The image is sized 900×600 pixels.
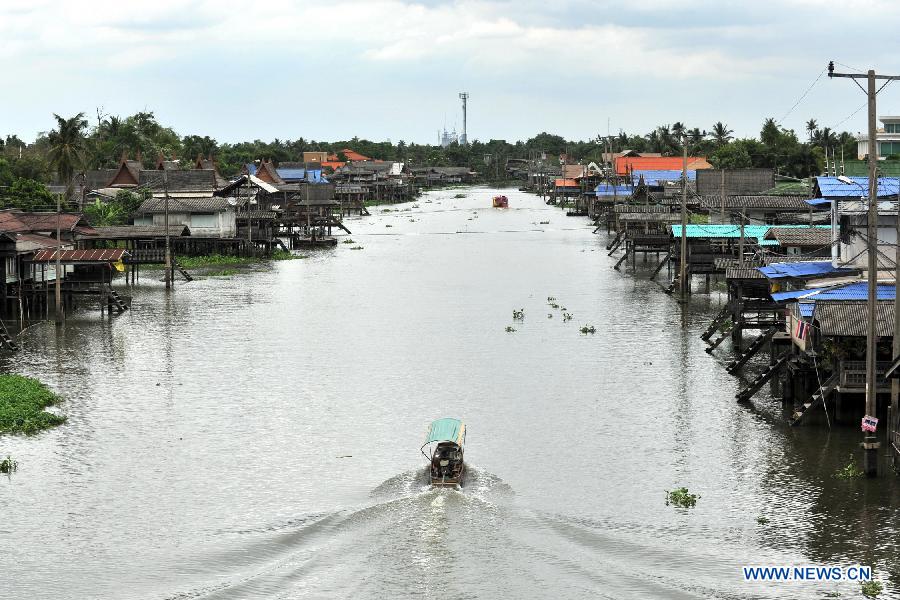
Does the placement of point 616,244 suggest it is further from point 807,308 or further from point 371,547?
point 371,547

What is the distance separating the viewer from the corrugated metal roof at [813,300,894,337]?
30781 mm

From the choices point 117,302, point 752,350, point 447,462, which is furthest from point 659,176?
point 447,462

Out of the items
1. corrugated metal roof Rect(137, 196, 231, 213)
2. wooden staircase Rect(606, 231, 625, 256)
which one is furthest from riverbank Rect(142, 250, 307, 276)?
wooden staircase Rect(606, 231, 625, 256)

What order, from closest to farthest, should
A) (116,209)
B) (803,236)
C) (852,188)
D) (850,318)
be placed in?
A: 1. (850,318)
2. (852,188)
3. (803,236)
4. (116,209)

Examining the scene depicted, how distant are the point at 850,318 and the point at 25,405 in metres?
25.4

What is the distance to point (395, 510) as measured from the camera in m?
25.9

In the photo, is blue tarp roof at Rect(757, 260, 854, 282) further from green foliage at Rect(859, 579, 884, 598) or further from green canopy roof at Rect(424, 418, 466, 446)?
green foliage at Rect(859, 579, 884, 598)

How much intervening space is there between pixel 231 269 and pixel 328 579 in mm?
61064

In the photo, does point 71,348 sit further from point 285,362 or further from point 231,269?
point 231,269

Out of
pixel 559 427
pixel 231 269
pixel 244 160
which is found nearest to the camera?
pixel 559 427

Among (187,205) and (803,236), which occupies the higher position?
(187,205)

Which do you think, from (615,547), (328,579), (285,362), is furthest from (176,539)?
(285,362)

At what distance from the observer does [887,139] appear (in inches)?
3652

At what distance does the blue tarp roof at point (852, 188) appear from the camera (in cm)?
3959
